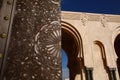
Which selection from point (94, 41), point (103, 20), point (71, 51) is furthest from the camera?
point (71, 51)

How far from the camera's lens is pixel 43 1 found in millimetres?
703

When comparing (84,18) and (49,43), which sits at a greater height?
(84,18)

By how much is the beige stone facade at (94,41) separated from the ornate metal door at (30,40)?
17.9 feet

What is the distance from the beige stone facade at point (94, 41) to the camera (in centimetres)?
607

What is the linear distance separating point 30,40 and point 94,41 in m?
6.19

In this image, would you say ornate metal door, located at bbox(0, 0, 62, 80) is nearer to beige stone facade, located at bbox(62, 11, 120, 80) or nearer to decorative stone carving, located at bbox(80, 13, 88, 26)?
beige stone facade, located at bbox(62, 11, 120, 80)

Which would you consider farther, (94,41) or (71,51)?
(71,51)

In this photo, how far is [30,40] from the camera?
0.60 m

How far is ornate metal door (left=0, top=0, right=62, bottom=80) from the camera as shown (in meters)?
0.54

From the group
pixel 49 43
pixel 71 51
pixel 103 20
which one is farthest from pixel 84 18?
pixel 49 43

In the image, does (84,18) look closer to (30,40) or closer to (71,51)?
(71,51)

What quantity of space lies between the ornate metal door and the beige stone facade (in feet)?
17.9

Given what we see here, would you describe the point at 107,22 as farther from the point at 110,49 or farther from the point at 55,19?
the point at 55,19

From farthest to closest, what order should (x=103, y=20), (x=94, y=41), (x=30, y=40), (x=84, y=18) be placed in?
(x=103, y=20) → (x=84, y=18) → (x=94, y=41) → (x=30, y=40)
